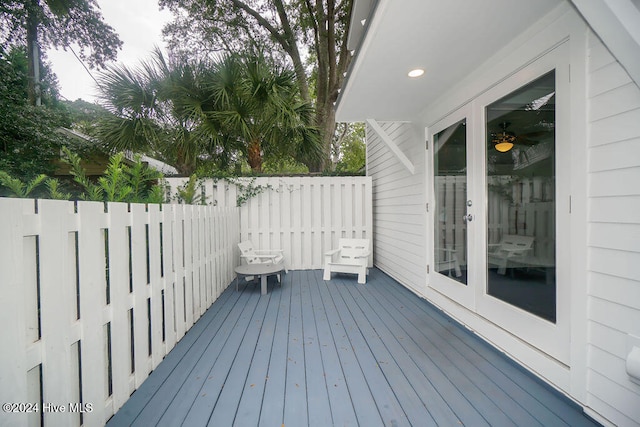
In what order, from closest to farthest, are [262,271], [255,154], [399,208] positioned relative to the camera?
1. [262,271]
2. [399,208]
3. [255,154]

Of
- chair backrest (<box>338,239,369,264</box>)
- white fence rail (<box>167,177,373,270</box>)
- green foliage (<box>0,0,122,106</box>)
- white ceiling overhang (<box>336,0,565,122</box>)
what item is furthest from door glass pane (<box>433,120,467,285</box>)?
green foliage (<box>0,0,122,106</box>)

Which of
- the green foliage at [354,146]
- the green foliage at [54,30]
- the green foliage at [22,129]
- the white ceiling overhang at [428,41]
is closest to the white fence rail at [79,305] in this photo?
the white ceiling overhang at [428,41]

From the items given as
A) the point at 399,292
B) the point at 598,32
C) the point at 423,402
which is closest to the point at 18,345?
the point at 423,402

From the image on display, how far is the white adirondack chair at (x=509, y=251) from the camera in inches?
77.0

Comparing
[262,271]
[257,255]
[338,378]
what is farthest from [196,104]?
[338,378]

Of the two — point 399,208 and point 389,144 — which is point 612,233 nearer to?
point 389,144

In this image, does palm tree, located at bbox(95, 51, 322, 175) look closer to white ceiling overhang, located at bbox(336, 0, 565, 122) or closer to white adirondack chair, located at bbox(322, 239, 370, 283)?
white ceiling overhang, located at bbox(336, 0, 565, 122)

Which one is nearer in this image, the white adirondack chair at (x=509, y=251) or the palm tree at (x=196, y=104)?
the white adirondack chair at (x=509, y=251)

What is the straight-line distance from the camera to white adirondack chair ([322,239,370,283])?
167 inches

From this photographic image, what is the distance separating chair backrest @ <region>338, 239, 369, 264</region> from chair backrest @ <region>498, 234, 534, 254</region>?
2510 mm

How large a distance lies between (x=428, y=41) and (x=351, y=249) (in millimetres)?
3356

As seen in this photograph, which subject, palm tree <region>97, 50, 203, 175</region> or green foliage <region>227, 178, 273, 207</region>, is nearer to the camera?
palm tree <region>97, 50, 203, 175</region>

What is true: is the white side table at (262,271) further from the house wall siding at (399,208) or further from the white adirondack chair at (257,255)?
the house wall siding at (399,208)

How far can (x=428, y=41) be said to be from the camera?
1905 mm
